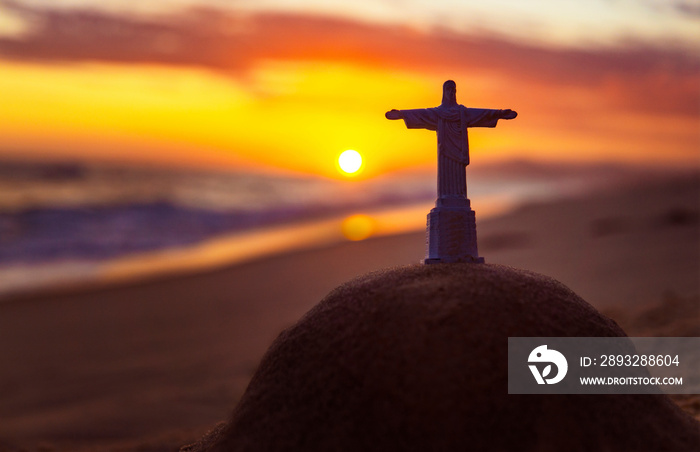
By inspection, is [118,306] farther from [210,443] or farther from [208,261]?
[210,443]

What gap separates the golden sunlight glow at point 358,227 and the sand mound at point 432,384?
85.3 ft

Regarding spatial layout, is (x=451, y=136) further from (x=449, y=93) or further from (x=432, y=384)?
(x=432, y=384)

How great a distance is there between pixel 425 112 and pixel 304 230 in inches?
1197

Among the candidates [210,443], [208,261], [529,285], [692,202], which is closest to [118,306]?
[208,261]

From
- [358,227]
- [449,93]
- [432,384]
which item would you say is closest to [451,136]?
[449,93]

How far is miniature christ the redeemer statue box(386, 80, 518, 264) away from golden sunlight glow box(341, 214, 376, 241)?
25.4 m

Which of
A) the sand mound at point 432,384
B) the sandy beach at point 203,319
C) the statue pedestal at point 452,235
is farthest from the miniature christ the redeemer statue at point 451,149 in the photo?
the sandy beach at point 203,319

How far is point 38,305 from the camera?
21188 millimetres

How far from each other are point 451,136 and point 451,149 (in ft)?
0.45

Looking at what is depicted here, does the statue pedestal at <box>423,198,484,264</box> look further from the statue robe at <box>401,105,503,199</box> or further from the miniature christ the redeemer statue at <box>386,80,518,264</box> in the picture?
the statue robe at <box>401,105,503,199</box>

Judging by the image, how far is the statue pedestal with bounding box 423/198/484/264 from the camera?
6.97m

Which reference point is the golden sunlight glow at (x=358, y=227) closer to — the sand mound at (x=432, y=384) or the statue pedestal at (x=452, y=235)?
the statue pedestal at (x=452, y=235)

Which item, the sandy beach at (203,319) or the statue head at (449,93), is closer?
the statue head at (449,93)

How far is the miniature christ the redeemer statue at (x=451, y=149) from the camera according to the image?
277 inches
